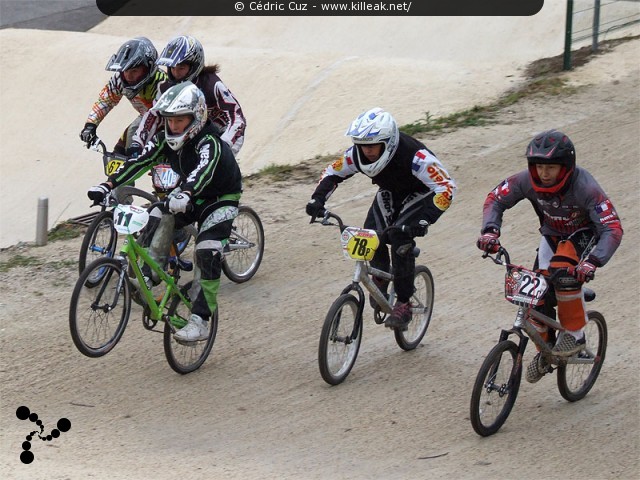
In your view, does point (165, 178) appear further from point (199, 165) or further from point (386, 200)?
point (386, 200)

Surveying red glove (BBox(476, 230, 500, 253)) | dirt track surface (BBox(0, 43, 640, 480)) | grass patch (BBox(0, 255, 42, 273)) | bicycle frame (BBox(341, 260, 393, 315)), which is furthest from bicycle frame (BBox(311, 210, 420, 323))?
grass patch (BBox(0, 255, 42, 273))

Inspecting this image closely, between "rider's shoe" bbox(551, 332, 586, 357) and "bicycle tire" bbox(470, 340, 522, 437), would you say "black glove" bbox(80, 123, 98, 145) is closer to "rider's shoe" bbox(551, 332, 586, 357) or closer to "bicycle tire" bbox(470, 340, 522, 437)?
"bicycle tire" bbox(470, 340, 522, 437)

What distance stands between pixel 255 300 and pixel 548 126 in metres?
6.82

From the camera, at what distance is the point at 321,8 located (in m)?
23.9

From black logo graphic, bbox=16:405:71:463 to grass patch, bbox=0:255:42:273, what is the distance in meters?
3.32

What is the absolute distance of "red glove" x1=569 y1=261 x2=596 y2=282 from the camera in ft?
20.7

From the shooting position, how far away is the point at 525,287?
→ 648 centimetres

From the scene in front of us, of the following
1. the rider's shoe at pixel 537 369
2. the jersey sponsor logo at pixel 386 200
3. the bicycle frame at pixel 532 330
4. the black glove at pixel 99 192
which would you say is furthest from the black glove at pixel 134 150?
the rider's shoe at pixel 537 369

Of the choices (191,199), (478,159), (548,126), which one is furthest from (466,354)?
(548,126)

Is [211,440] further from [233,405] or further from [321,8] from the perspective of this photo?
[321,8]

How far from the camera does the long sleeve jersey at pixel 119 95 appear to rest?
9.92m

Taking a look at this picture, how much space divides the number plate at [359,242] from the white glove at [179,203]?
1.21 meters

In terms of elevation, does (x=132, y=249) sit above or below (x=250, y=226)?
above

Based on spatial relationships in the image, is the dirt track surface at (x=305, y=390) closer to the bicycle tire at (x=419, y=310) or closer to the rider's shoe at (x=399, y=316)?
the bicycle tire at (x=419, y=310)
